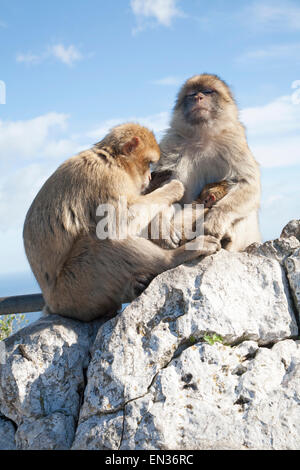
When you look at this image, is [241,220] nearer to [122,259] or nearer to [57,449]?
[122,259]

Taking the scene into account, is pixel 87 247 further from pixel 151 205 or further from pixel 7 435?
pixel 7 435

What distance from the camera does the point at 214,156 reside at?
145 inches

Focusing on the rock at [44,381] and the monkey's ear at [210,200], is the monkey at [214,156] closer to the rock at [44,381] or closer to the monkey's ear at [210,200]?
the monkey's ear at [210,200]

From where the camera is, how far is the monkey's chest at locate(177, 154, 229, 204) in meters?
3.68

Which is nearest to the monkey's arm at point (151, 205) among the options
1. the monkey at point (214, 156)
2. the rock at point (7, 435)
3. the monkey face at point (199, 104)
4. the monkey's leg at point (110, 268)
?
the monkey's leg at point (110, 268)

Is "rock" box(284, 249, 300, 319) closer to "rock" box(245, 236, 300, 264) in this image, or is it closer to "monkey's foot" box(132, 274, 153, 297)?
"rock" box(245, 236, 300, 264)

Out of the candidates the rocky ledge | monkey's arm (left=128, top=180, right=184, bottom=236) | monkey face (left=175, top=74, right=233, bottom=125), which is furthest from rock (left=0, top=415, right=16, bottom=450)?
monkey face (left=175, top=74, right=233, bottom=125)

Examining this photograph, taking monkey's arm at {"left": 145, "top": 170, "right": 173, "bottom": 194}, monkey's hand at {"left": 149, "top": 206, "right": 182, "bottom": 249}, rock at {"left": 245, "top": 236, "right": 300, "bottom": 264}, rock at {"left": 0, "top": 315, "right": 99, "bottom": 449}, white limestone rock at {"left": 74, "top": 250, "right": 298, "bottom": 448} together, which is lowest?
rock at {"left": 0, "top": 315, "right": 99, "bottom": 449}

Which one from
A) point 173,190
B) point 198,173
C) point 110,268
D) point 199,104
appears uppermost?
point 199,104

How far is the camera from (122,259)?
116 inches

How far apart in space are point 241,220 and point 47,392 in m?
1.75

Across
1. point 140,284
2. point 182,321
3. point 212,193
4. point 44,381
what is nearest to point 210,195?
point 212,193

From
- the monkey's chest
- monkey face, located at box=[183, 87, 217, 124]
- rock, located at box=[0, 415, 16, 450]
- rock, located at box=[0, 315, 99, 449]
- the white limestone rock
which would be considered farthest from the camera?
monkey face, located at box=[183, 87, 217, 124]

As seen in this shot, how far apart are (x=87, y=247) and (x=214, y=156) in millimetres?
1286
